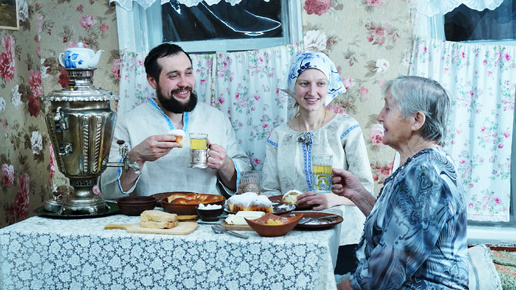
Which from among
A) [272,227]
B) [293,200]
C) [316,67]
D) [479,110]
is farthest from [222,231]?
[479,110]

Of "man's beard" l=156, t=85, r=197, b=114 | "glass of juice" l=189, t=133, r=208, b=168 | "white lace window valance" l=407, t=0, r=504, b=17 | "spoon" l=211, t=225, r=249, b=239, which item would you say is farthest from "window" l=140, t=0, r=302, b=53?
"spoon" l=211, t=225, r=249, b=239

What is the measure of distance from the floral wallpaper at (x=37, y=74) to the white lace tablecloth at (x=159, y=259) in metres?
1.50

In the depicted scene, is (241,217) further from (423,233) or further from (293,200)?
(423,233)

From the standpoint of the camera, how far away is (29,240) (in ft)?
6.30

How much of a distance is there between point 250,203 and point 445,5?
179 centimetres

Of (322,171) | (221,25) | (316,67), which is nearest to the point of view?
(322,171)

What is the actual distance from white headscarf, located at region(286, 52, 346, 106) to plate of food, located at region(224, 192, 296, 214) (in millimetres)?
967

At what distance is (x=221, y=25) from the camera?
3.53 metres

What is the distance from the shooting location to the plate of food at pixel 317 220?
1.85 m

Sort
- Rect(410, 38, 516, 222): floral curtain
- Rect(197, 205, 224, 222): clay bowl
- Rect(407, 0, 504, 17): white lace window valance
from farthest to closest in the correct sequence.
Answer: Rect(410, 38, 516, 222): floral curtain < Rect(407, 0, 504, 17): white lace window valance < Rect(197, 205, 224, 222): clay bowl

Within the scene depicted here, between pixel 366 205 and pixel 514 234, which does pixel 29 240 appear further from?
pixel 514 234

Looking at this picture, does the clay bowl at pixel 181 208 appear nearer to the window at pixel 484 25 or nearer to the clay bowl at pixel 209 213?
the clay bowl at pixel 209 213

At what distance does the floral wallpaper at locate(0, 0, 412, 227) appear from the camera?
10.4ft

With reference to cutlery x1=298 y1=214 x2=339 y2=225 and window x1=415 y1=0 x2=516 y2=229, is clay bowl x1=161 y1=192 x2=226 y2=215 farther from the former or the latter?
window x1=415 y1=0 x2=516 y2=229
